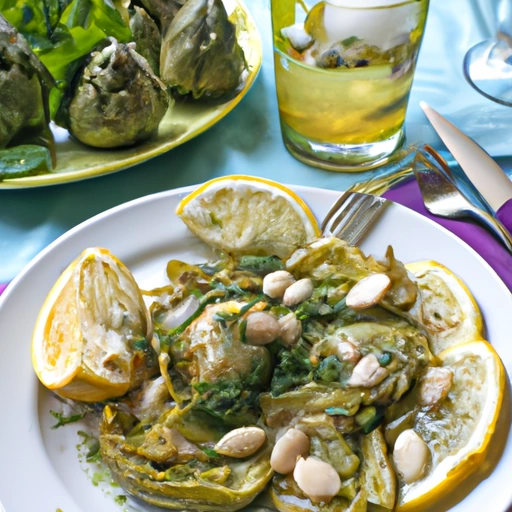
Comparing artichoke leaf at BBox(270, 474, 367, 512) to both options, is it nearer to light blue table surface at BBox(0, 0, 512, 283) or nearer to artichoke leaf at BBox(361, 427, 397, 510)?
artichoke leaf at BBox(361, 427, 397, 510)

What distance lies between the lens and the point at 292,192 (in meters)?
0.87

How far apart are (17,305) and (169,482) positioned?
11.3 inches

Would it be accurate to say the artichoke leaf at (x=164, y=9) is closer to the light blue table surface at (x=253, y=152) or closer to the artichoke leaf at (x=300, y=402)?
the light blue table surface at (x=253, y=152)

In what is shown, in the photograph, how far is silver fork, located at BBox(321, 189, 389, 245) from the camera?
86 cm

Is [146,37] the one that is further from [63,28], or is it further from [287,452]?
[287,452]

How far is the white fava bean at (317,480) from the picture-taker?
60cm

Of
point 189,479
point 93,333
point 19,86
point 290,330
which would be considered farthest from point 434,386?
point 19,86

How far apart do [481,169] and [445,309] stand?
0.33m

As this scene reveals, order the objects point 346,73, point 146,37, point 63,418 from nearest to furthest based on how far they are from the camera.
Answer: point 63,418 < point 346,73 < point 146,37

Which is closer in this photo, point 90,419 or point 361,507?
point 361,507

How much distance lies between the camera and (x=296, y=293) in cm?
75

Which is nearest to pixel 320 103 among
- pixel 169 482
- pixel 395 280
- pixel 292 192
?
pixel 292 192

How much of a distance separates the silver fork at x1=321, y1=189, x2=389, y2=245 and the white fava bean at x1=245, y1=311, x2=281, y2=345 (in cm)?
20

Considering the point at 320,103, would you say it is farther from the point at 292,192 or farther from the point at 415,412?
the point at 415,412
